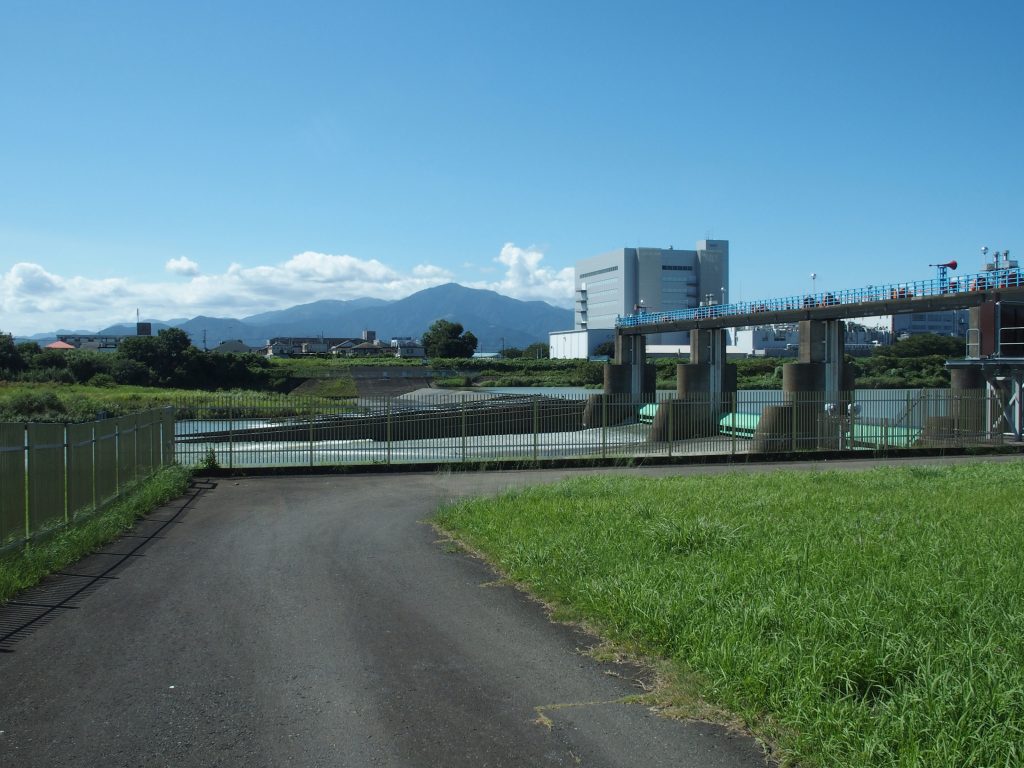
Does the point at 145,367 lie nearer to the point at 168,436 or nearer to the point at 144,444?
the point at 168,436

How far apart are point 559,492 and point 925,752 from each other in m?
11.2

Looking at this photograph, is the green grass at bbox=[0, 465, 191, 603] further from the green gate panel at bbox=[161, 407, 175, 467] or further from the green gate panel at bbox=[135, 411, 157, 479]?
the green gate panel at bbox=[161, 407, 175, 467]

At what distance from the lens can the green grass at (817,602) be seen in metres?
4.93

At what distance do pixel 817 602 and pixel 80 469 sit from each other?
10.8m

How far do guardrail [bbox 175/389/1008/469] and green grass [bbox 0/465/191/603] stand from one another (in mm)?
6094

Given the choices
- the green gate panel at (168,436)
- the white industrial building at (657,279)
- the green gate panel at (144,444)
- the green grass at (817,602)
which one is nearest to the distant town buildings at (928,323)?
the white industrial building at (657,279)

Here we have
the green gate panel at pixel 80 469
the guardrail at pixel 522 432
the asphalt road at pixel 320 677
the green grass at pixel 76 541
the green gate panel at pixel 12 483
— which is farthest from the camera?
the guardrail at pixel 522 432

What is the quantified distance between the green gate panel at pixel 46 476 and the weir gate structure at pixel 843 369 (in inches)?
701

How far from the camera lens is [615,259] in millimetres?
154125

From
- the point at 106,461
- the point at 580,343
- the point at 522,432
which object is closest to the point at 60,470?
the point at 106,461

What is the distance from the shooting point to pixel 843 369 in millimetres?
46469

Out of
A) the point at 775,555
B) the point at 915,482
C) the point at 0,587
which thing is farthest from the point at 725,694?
the point at 915,482

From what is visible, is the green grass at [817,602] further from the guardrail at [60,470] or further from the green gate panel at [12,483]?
the green gate panel at [12,483]

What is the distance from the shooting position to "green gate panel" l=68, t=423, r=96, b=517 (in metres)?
12.3
